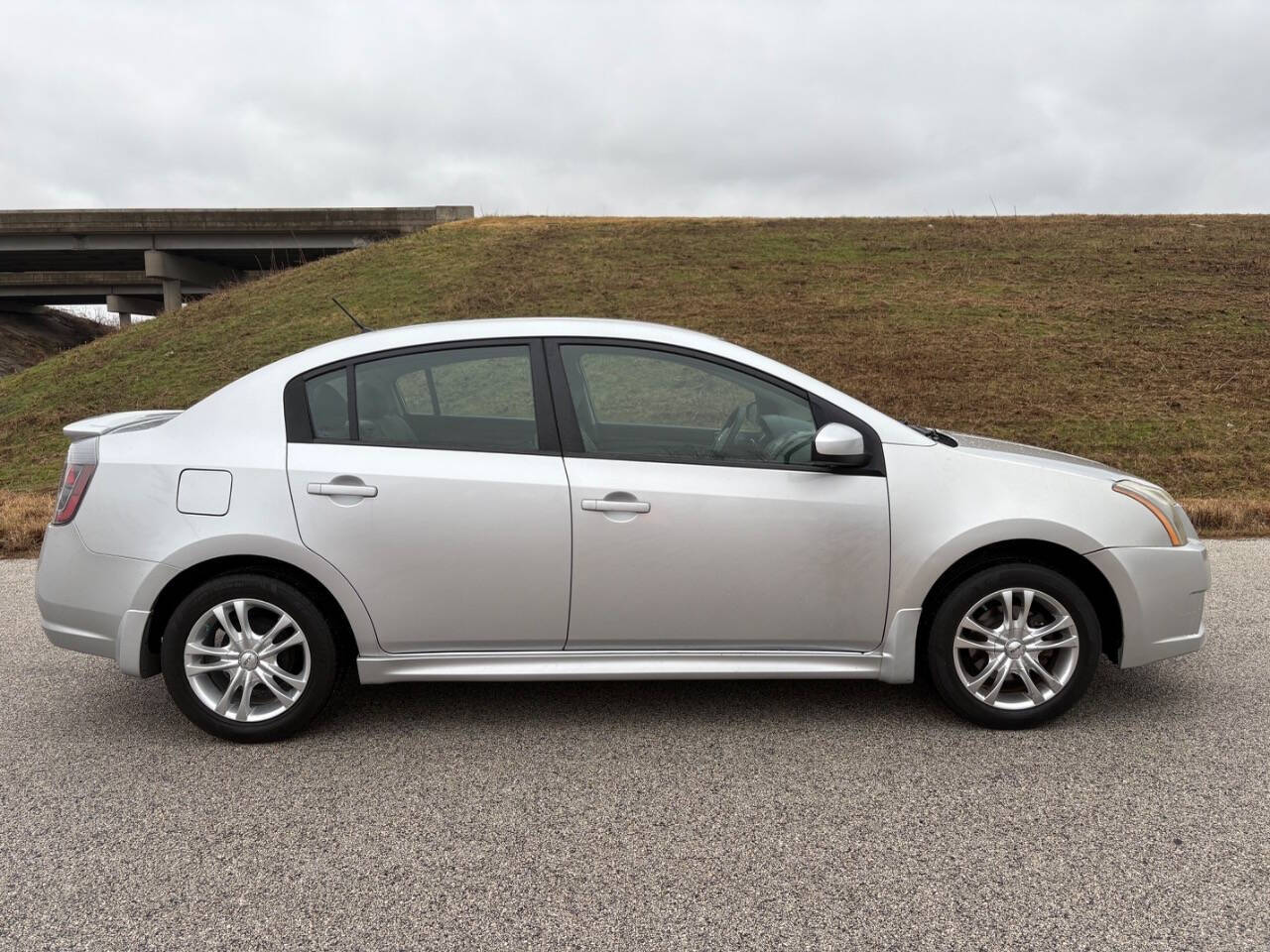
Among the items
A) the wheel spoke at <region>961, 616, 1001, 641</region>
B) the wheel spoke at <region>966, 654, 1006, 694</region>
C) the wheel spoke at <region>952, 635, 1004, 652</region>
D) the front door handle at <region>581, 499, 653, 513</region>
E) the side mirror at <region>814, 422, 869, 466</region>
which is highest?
the side mirror at <region>814, 422, 869, 466</region>

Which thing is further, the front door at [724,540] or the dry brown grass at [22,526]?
the dry brown grass at [22,526]

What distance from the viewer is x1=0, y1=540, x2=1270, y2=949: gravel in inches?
98.3

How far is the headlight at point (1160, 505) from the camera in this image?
148 inches

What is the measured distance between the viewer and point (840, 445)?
3508 mm

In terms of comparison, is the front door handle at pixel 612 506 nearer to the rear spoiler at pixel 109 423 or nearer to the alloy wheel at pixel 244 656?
the alloy wheel at pixel 244 656

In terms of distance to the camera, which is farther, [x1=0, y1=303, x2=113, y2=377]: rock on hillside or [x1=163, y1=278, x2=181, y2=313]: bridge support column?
[x1=0, y1=303, x2=113, y2=377]: rock on hillside

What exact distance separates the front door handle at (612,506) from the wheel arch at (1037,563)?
1.19 metres

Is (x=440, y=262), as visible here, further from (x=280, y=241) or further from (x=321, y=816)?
(x=321, y=816)

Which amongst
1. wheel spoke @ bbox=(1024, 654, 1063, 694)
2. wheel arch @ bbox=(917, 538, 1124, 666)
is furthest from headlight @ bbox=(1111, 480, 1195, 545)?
wheel spoke @ bbox=(1024, 654, 1063, 694)

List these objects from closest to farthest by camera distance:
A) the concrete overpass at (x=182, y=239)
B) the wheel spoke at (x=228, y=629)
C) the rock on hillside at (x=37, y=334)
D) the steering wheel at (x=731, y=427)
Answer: the wheel spoke at (x=228, y=629)
the steering wheel at (x=731, y=427)
the concrete overpass at (x=182, y=239)
the rock on hillside at (x=37, y=334)

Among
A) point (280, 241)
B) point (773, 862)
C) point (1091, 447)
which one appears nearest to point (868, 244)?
point (1091, 447)

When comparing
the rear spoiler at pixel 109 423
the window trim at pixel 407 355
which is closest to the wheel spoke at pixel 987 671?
the window trim at pixel 407 355

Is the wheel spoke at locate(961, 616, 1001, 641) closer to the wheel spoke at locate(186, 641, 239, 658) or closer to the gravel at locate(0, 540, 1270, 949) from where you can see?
the gravel at locate(0, 540, 1270, 949)

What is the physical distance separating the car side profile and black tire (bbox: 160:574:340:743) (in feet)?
0.03
